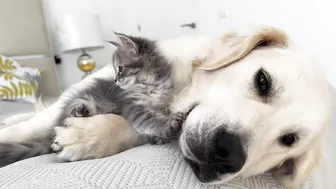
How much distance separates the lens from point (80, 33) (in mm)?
3242

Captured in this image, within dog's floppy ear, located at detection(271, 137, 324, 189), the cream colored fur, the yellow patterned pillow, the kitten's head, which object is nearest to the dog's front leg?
the cream colored fur

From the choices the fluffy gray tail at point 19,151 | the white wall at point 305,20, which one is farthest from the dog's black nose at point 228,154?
the white wall at point 305,20

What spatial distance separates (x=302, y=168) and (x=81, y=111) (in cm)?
60

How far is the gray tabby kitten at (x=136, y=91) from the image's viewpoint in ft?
2.96

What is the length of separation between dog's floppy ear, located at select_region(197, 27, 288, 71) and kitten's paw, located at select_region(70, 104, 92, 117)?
1.16ft

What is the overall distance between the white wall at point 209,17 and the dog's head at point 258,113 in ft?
3.13

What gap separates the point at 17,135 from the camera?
3.35 ft

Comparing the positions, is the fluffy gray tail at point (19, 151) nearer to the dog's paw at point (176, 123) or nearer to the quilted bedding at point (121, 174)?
the quilted bedding at point (121, 174)

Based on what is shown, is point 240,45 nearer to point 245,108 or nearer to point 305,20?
point 245,108

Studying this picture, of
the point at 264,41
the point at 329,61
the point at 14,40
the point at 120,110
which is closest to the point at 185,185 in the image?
the point at 120,110

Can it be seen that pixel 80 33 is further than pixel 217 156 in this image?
Yes

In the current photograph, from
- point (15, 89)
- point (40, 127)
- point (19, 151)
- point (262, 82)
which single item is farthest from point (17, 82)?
point (262, 82)

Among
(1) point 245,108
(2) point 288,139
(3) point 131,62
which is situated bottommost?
(2) point 288,139

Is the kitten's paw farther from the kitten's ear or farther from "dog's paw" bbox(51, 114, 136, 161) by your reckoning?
the kitten's ear
